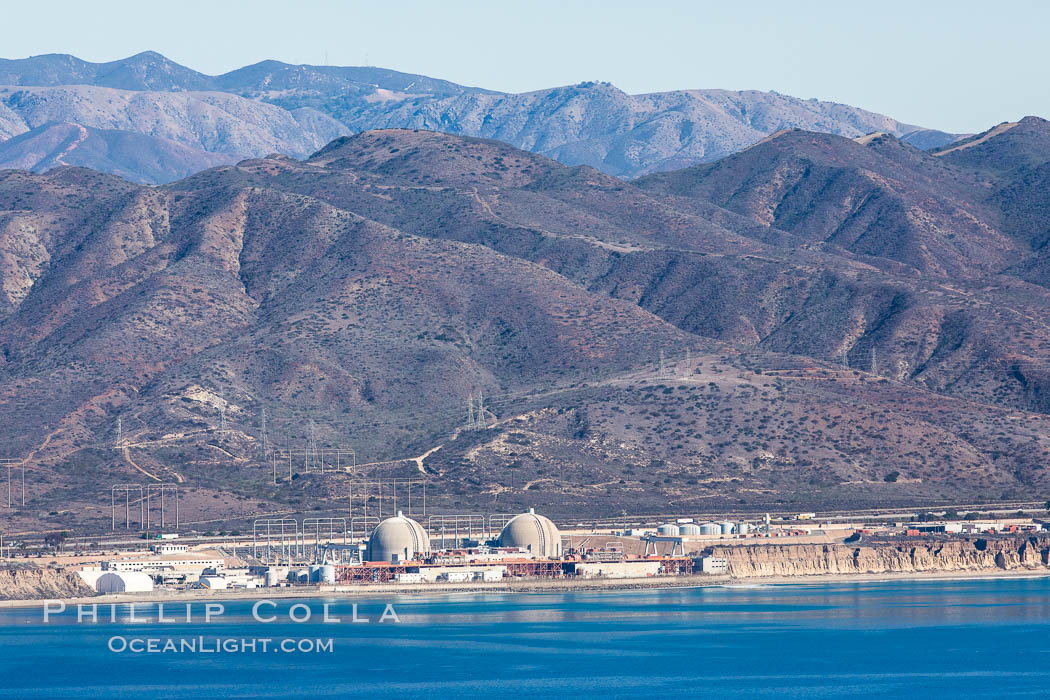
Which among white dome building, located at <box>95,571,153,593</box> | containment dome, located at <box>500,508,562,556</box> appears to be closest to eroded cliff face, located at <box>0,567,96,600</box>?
white dome building, located at <box>95,571,153,593</box>

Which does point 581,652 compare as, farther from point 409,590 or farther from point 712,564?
point 712,564

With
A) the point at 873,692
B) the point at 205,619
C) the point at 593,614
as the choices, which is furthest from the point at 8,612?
the point at 873,692

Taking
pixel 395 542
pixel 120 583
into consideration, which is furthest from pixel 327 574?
pixel 120 583

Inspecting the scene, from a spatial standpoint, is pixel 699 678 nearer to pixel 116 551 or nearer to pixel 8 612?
pixel 8 612

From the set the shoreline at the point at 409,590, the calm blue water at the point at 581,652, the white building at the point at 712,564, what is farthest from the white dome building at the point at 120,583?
the white building at the point at 712,564

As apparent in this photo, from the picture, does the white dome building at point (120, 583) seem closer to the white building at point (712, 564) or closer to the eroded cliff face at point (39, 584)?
the eroded cliff face at point (39, 584)

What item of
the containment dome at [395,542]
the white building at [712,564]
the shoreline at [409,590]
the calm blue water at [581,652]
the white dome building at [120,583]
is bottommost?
the calm blue water at [581,652]
